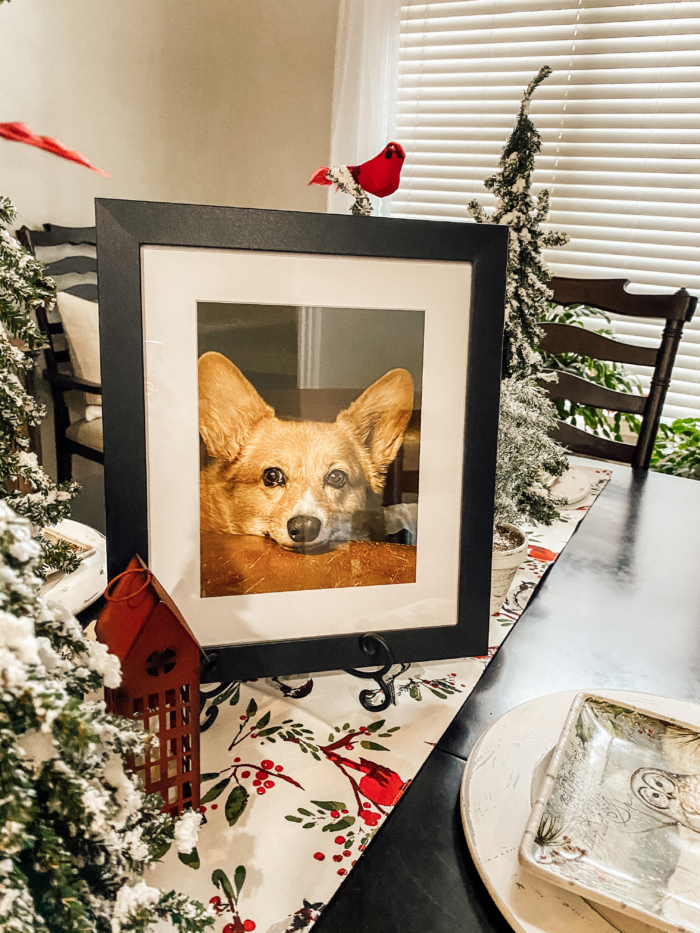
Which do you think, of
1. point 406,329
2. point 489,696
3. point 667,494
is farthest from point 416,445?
point 667,494

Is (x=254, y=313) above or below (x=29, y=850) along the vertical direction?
above

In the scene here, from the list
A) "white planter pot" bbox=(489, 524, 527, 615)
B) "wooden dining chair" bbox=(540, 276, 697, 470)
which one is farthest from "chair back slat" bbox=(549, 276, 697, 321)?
"white planter pot" bbox=(489, 524, 527, 615)

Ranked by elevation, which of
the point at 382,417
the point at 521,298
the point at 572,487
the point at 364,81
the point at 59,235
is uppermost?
the point at 364,81

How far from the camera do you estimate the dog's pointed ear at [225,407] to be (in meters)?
0.60

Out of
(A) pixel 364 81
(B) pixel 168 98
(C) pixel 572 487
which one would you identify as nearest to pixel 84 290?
(B) pixel 168 98

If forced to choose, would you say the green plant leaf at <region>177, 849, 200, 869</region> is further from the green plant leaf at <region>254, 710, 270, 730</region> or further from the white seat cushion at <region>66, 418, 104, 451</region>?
the white seat cushion at <region>66, 418, 104, 451</region>

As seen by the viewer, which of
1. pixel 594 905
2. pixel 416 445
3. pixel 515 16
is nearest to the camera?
pixel 594 905

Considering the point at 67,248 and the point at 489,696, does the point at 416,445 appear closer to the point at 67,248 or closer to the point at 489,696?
the point at 489,696

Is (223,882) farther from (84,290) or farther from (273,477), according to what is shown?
(84,290)

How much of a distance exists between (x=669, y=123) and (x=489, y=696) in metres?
2.46

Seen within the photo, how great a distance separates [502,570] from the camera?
840 millimetres

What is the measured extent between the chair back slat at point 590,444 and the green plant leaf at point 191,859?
1.43 m

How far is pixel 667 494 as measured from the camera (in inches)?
54.7

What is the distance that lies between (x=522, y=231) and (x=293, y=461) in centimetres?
46
